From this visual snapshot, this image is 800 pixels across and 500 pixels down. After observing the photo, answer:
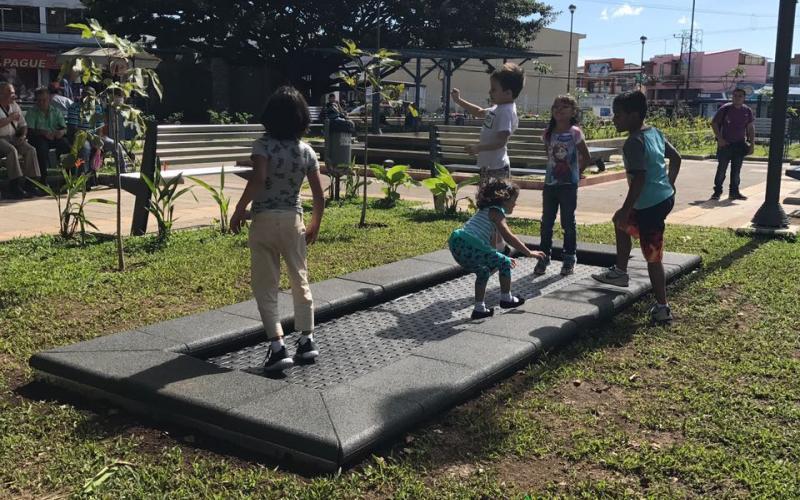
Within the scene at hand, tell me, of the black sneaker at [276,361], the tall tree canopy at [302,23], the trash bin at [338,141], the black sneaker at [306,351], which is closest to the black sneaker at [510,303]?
the black sneaker at [306,351]

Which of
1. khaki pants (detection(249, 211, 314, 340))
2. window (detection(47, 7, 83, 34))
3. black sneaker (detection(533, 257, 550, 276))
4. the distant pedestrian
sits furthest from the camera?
window (detection(47, 7, 83, 34))

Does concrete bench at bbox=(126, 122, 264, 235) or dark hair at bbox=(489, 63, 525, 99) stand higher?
dark hair at bbox=(489, 63, 525, 99)

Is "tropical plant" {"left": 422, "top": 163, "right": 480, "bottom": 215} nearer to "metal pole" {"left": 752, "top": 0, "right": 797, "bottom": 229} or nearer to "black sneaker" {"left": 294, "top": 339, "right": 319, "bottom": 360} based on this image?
"metal pole" {"left": 752, "top": 0, "right": 797, "bottom": 229}

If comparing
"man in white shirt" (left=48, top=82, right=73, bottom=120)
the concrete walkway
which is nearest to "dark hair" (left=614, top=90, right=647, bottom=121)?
the concrete walkway

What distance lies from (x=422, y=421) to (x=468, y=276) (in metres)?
3.28

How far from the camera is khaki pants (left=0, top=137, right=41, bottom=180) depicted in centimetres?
1034

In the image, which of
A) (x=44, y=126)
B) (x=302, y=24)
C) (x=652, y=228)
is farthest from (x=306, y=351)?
(x=302, y=24)

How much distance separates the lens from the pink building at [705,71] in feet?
279

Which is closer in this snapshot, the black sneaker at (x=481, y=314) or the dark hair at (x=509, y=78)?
the black sneaker at (x=481, y=314)

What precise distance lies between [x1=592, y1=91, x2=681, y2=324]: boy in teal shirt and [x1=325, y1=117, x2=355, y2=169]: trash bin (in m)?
6.73

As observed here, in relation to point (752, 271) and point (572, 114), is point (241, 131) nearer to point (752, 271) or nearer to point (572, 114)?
point (572, 114)

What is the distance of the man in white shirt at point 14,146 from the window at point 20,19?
4393 cm

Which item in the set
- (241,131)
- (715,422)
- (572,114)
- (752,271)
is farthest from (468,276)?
(241,131)

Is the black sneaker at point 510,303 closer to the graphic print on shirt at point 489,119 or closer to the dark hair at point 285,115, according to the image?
the graphic print on shirt at point 489,119
